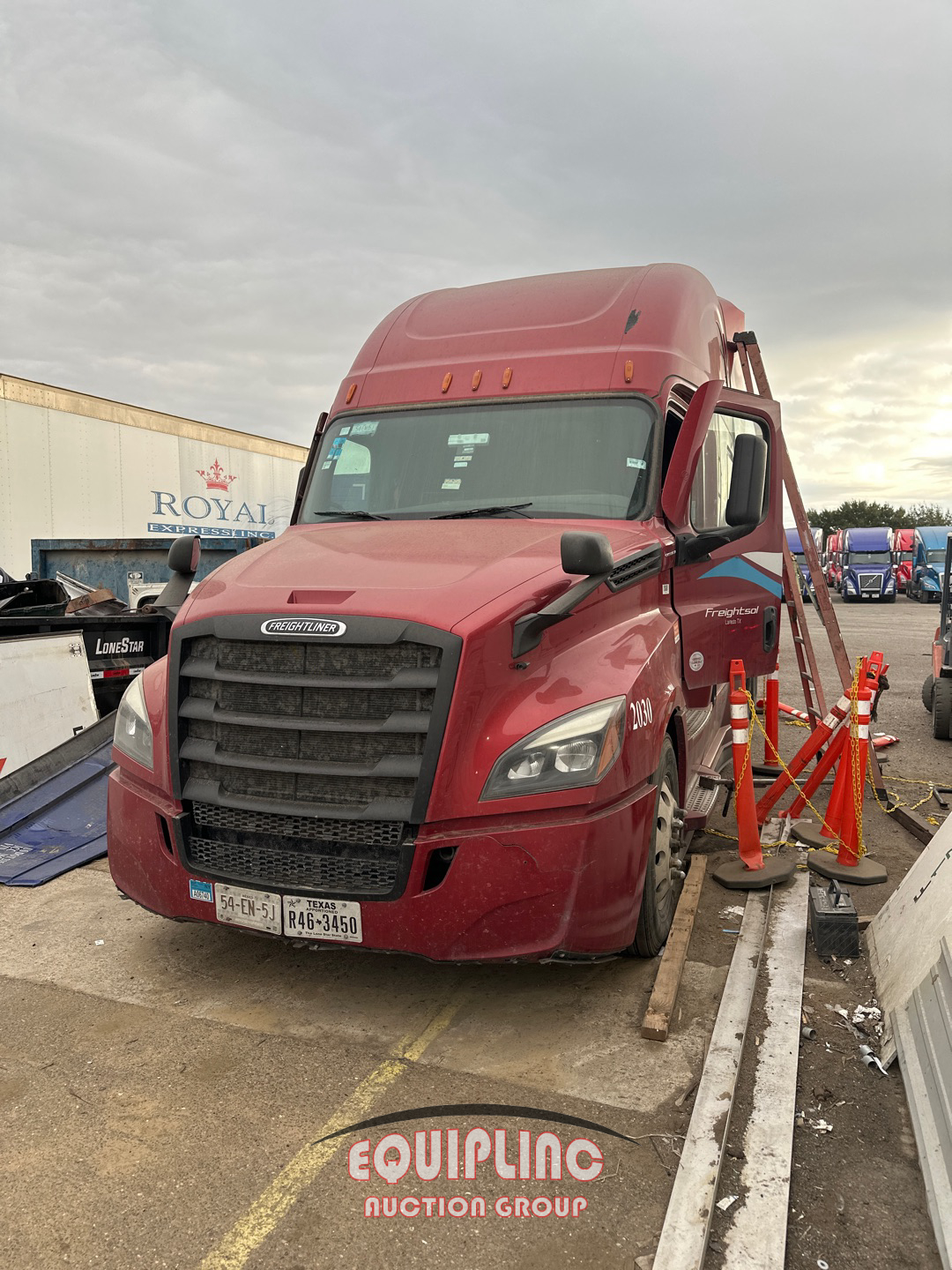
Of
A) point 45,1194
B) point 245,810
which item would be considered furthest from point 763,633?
point 45,1194

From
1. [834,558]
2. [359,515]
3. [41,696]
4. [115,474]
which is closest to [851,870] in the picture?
[359,515]

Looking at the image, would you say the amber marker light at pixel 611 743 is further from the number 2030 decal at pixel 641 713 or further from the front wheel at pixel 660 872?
the front wheel at pixel 660 872

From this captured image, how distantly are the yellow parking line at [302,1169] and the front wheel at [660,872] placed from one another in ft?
3.05

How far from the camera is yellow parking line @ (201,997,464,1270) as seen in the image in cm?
253

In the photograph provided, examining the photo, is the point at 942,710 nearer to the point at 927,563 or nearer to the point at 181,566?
the point at 181,566

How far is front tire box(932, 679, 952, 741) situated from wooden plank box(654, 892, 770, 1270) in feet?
21.5

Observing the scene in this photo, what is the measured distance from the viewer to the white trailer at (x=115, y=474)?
54.4ft

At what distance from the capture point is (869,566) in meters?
42.5

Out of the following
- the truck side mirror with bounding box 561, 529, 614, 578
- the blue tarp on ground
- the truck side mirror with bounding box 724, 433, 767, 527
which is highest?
the truck side mirror with bounding box 724, 433, 767, 527

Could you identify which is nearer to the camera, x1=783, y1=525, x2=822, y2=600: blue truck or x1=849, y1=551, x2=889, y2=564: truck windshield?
x1=783, y1=525, x2=822, y2=600: blue truck

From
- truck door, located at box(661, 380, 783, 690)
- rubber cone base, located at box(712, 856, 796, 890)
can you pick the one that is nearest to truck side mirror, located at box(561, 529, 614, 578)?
truck door, located at box(661, 380, 783, 690)

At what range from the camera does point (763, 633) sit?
604 centimetres

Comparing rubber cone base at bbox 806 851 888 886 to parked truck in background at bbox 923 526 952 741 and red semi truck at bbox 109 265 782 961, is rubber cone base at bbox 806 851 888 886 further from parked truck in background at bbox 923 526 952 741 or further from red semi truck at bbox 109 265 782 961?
parked truck in background at bbox 923 526 952 741

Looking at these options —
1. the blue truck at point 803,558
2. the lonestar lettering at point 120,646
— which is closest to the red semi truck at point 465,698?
the blue truck at point 803,558
